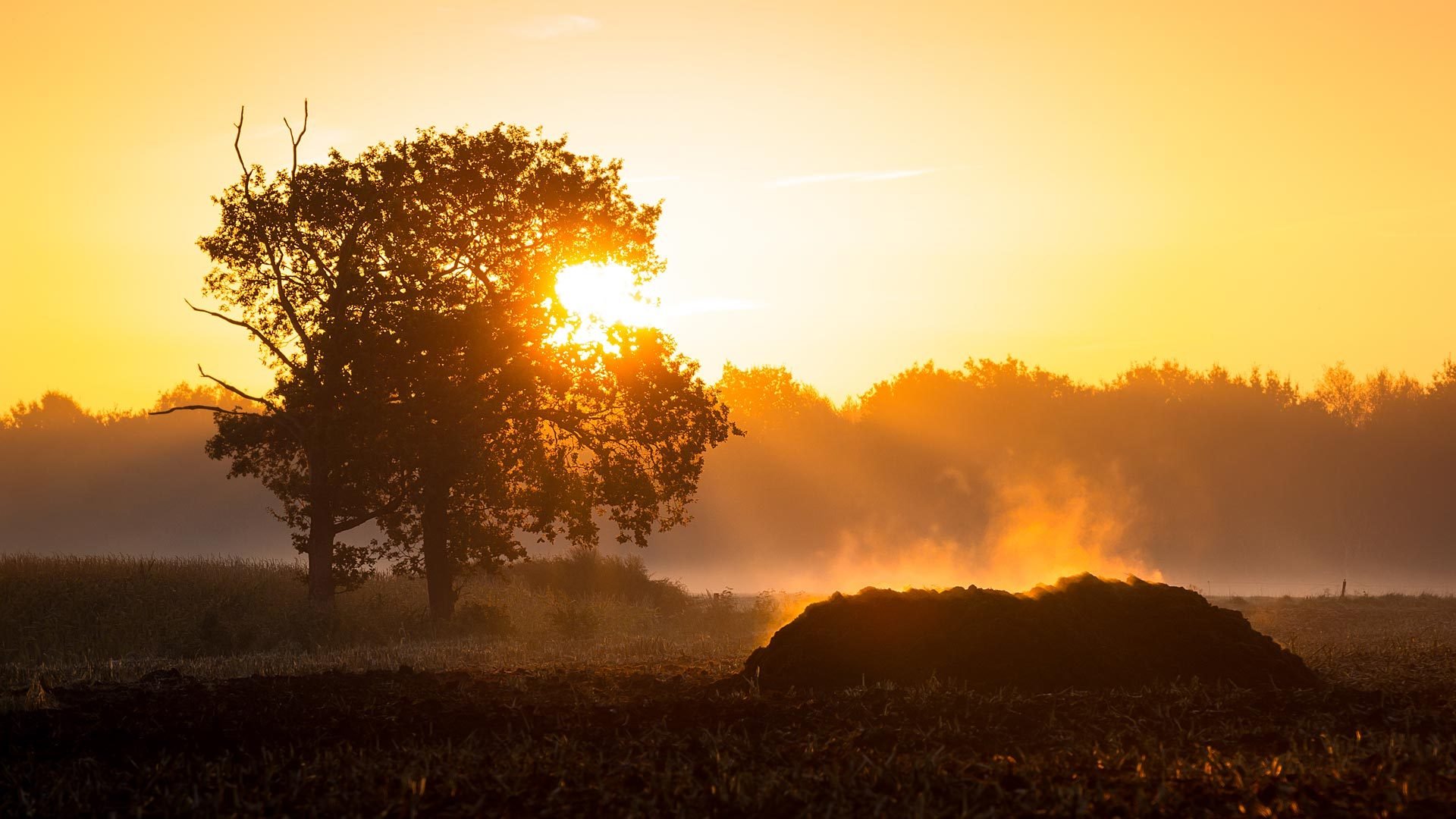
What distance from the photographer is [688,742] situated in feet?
39.1

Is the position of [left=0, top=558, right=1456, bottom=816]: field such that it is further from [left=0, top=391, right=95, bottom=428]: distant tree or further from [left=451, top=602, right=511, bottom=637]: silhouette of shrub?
[left=0, top=391, right=95, bottom=428]: distant tree

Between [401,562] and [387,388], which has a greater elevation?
[387,388]

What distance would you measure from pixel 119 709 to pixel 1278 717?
1242 centimetres

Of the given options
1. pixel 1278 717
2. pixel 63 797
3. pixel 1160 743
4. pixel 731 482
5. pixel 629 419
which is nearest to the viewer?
pixel 63 797

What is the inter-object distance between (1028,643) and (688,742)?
662 cm

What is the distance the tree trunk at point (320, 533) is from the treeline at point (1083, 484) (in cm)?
4959

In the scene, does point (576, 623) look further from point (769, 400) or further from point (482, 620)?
point (769, 400)

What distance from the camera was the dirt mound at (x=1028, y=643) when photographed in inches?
659

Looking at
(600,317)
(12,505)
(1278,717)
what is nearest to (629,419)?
(600,317)

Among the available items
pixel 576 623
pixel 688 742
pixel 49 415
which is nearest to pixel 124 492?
pixel 49 415

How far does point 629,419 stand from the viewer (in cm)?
3095

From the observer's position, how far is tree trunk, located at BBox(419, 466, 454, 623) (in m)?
31.1

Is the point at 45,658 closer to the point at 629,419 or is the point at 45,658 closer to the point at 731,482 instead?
the point at 629,419

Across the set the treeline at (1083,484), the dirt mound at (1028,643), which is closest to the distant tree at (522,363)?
the dirt mound at (1028,643)
